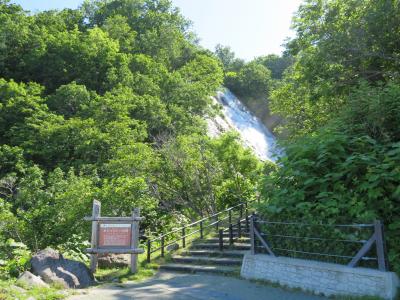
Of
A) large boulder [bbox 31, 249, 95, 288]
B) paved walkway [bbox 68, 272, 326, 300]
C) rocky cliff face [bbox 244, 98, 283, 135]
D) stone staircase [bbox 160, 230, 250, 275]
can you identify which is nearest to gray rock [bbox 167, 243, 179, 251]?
stone staircase [bbox 160, 230, 250, 275]

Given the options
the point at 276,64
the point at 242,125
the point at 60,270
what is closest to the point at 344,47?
the point at 60,270

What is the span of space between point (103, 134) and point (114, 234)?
508 inches

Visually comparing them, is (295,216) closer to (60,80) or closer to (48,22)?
(60,80)

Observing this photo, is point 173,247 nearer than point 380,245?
No

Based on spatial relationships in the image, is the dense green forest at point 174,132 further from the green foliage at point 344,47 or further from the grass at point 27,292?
the grass at point 27,292

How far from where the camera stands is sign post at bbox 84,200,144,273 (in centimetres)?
1008

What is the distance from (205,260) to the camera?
10953 millimetres

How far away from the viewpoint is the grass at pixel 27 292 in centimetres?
682

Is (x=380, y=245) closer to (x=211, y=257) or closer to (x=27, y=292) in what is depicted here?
(x=211, y=257)

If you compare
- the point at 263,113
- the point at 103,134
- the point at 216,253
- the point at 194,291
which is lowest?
the point at 194,291

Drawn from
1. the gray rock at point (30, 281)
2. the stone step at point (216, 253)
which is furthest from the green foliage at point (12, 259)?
the stone step at point (216, 253)

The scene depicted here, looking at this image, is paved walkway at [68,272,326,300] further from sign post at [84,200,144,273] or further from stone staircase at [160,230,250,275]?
sign post at [84,200,144,273]

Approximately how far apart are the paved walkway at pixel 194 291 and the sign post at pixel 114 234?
42.4 inches

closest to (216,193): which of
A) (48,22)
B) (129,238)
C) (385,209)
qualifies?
(129,238)
